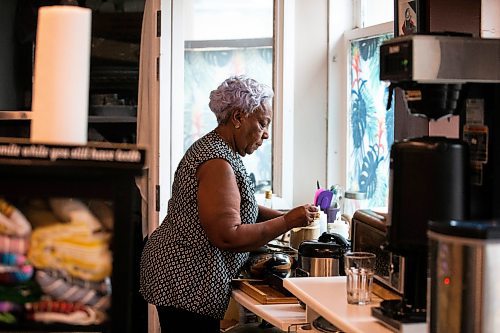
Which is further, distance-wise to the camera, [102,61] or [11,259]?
[102,61]

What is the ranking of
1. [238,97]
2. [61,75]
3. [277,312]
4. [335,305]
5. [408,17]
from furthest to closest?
[238,97], [277,312], [408,17], [335,305], [61,75]

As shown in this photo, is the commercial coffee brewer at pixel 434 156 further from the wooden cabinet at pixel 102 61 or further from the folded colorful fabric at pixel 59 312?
the wooden cabinet at pixel 102 61

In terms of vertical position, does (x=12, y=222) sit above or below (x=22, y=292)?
above

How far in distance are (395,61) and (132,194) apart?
97 cm

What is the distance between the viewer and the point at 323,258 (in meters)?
3.22

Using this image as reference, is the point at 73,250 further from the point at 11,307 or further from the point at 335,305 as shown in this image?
the point at 335,305

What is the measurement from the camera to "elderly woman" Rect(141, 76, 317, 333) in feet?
10.6

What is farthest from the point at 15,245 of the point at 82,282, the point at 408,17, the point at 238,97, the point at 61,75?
the point at 238,97

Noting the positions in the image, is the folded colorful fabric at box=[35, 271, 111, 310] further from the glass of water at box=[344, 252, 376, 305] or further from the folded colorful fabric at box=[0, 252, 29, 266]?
the glass of water at box=[344, 252, 376, 305]

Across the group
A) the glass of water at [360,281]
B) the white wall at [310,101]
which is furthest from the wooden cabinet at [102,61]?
the glass of water at [360,281]

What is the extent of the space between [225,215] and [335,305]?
85 cm

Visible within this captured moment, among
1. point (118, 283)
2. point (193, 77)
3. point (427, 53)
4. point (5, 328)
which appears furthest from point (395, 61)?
point (193, 77)

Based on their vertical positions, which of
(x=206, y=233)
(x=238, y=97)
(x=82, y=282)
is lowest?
(x=206, y=233)

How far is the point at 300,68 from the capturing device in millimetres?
4406
